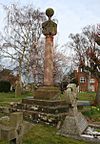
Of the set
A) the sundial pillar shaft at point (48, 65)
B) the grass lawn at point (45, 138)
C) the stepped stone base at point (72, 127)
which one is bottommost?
the grass lawn at point (45, 138)

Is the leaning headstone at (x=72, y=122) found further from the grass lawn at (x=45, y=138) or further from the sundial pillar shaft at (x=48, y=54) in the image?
A: the sundial pillar shaft at (x=48, y=54)

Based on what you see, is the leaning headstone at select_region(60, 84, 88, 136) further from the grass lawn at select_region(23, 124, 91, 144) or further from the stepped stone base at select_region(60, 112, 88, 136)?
the grass lawn at select_region(23, 124, 91, 144)

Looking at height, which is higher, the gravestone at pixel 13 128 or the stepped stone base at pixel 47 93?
the stepped stone base at pixel 47 93

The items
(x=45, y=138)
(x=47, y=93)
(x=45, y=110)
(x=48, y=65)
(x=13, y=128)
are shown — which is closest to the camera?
(x=13, y=128)

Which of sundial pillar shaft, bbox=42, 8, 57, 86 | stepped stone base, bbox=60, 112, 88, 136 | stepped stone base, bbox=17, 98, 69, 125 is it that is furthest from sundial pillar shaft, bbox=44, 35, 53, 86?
stepped stone base, bbox=60, 112, 88, 136

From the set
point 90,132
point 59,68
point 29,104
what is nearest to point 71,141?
point 90,132

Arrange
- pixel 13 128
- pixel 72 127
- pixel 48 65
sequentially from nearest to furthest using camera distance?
pixel 13 128 < pixel 72 127 < pixel 48 65

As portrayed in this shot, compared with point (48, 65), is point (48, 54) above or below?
above

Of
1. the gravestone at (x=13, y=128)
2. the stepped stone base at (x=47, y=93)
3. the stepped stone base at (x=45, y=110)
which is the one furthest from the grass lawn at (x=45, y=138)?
the gravestone at (x=13, y=128)

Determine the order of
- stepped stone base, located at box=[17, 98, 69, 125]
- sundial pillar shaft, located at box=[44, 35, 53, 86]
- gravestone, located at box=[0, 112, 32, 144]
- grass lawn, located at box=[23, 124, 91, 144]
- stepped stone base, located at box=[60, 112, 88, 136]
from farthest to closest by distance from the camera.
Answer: sundial pillar shaft, located at box=[44, 35, 53, 86]
stepped stone base, located at box=[17, 98, 69, 125]
stepped stone base, located at box=[60, 112, 88, 136]
grass lawn, located at box=[23, 124, 91, 144]
gravestone, located at box=[0, 112, 32, 144]

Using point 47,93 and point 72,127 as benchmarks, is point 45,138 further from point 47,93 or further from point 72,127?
point 47,93

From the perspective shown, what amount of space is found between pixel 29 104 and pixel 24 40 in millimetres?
20440

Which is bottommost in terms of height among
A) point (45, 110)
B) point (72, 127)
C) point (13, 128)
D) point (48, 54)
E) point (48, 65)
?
point (72, 127)

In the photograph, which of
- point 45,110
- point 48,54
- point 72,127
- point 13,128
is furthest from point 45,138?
point 48,54
